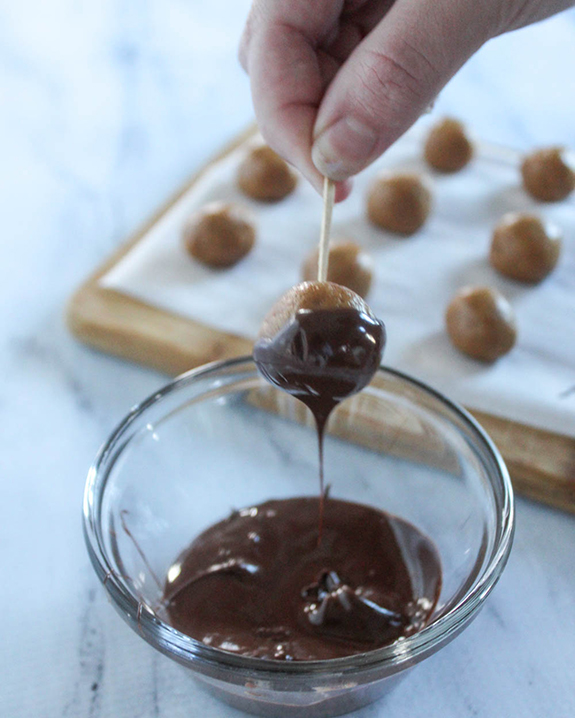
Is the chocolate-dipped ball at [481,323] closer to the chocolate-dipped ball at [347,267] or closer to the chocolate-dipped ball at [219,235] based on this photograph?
the chocolate-dipped ball at [347,267]

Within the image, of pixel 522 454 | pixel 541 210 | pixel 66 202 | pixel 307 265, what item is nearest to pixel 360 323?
pixel 522 454

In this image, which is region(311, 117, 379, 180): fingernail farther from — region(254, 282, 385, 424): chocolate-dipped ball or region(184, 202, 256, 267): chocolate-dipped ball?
region(184, 202, 256, 267): chocolate-dipped ball

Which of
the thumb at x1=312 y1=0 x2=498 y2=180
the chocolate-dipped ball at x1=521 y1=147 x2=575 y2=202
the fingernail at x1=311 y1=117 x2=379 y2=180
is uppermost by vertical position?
the thumb at x1=312 y1=0 x2=498 y2=180

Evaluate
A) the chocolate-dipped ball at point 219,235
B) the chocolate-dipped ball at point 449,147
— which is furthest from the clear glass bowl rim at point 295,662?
the chocolate-dipped ball at point 449,147

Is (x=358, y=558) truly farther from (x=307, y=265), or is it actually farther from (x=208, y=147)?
(x=208, y=147)

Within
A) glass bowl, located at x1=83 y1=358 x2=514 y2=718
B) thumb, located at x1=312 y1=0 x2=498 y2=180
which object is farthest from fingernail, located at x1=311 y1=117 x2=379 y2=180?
glass bowl, located at x1=83 y1=358 x2=514 y2=718

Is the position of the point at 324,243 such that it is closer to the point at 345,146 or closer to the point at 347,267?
the point at 345,146
